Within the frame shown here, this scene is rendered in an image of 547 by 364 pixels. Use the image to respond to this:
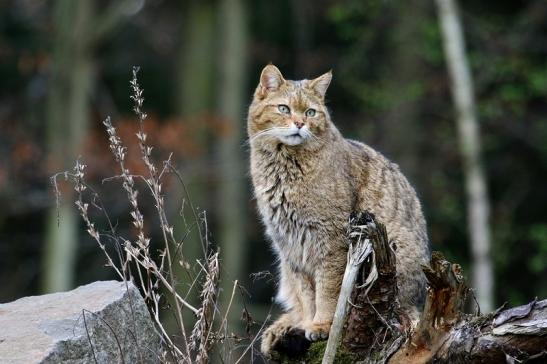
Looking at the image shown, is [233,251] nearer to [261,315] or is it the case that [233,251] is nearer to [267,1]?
[261,315]

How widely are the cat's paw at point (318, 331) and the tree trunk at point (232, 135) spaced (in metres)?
8.75

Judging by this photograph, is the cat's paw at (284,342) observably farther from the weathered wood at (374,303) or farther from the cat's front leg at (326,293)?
the weathered wood at (374,303)

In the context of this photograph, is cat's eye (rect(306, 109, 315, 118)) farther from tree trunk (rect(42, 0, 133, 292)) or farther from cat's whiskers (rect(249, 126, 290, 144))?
tree trunk (rect(42, 0, 133, 292))

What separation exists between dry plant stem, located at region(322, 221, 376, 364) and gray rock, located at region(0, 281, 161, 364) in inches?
38.4

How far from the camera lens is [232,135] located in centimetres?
1524

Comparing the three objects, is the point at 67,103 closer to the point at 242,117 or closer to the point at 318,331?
the point at 242,117

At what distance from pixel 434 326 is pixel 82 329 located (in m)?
1.81

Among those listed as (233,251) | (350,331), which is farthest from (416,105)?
(350,331)

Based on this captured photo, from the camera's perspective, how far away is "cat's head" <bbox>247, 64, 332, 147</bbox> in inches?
263

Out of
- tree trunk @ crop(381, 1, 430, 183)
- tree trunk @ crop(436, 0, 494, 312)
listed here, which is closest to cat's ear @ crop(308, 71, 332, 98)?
tree trunk @ crop(436, 0, 494, 312)

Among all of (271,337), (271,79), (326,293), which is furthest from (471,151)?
(271,337)

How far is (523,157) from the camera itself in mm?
16359

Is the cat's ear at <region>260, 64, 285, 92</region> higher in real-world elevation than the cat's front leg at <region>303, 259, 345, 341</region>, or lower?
higher

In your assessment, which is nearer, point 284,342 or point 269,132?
point 284,342
